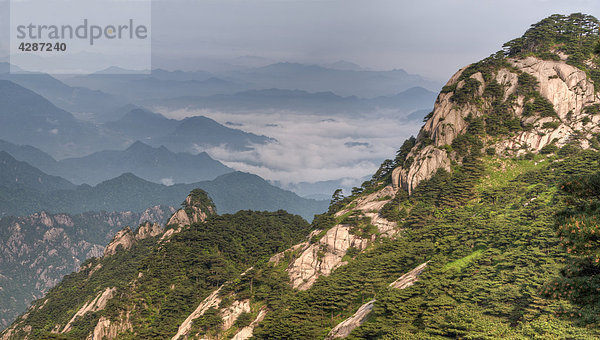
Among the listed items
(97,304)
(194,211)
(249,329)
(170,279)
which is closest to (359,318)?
(249,329)

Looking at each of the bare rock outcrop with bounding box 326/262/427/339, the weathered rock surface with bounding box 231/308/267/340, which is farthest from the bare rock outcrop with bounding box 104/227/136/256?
the bare rock outcrop with bounding box 326/262/427/339

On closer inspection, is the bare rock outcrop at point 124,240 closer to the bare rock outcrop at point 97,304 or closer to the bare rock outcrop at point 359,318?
the bare rock outcrop at point 97,304

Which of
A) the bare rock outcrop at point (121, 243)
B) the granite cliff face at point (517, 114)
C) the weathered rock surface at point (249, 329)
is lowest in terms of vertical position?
the bare rock outcrop at point (121, 243)

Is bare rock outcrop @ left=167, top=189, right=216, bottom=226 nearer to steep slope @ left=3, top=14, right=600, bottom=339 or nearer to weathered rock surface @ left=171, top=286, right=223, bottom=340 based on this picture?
steep slope @ left=3, top=14, right=600, bottom=339

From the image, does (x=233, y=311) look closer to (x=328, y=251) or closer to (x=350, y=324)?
(x=328, y=251)

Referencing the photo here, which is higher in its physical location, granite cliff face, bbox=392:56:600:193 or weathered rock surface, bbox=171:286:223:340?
granite cliff face, bbox=392:56:600:193

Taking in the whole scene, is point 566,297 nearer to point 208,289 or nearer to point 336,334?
point 336,334

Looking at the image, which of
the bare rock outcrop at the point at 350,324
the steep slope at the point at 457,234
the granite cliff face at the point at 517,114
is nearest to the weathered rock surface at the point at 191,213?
the steep slope at the point at 457,234
